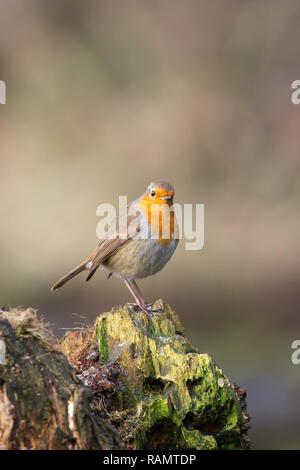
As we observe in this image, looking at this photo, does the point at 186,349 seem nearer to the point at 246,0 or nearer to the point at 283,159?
the point at 283,159

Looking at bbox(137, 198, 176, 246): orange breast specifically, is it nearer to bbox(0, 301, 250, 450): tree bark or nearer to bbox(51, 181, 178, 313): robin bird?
bbox(51, 181, 178, 313): robin bird

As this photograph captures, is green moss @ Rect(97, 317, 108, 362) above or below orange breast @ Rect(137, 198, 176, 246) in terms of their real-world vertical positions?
below

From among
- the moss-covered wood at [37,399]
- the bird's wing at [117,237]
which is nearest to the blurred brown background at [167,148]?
the bird's wing at [117,237]

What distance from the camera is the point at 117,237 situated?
502cm

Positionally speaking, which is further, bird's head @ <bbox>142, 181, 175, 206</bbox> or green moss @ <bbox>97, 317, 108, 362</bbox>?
bird's head @ <bbox>142, 181, 175, 206</bbox>

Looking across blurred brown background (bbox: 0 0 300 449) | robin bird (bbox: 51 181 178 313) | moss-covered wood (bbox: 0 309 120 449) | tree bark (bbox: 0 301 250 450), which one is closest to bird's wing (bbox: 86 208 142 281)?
robin bird (bbox: 51 181 178 313)

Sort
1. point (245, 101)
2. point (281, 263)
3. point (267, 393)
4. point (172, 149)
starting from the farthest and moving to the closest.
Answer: point (245, 101) → point (172, 149) → point (281, 263) → point (267, 393)

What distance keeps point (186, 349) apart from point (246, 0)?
10345mm

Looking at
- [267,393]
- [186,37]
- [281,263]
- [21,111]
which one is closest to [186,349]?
[267,393]

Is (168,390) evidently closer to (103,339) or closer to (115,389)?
(115,389)

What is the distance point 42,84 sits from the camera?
12.4 metres

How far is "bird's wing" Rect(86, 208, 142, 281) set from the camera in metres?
4.96

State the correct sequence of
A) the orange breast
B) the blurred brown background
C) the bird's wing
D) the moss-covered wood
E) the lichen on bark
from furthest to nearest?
the blurred brown background, the bird's wing, the orange breast, the lichen on bark, the moss-covered wood

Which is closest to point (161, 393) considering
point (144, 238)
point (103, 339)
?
point (103, 339)
